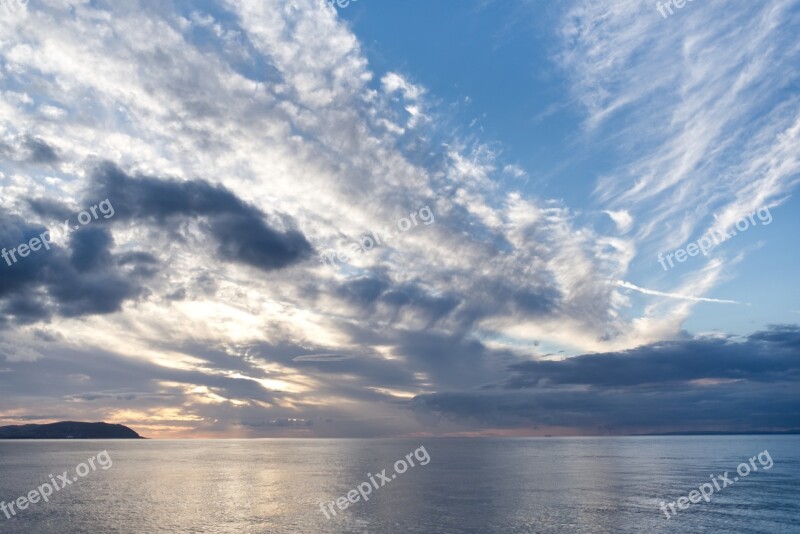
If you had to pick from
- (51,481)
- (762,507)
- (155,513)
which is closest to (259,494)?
(155,513)

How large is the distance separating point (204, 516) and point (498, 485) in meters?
64.7

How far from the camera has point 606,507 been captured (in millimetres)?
87500

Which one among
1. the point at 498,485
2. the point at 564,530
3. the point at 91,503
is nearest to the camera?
the point at 564,530

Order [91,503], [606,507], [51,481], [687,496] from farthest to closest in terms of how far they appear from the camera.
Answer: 1. [51,481]
2. [687,496]
3. [91,503]
4. [606,507]

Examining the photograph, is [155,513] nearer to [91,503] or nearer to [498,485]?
[91,503]

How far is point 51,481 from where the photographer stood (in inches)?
5153

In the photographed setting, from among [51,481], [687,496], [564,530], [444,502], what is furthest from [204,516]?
[687,496]

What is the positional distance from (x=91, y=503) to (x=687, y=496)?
109488mm

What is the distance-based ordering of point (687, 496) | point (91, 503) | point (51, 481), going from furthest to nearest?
point (51, 481) < point (687, 496) < point (91, 503)

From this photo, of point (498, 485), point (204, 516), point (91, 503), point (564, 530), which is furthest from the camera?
point (498, 485)

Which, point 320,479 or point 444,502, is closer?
point 444,502

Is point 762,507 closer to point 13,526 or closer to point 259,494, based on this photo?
point 259,494

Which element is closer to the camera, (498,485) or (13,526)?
(13,526)

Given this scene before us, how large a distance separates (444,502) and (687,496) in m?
47.8
